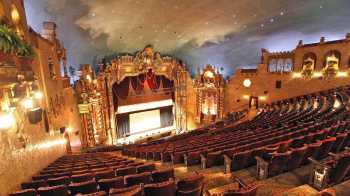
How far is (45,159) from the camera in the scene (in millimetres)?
5789

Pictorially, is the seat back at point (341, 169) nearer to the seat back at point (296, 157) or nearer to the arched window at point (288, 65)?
the seat back at point (296, 157)

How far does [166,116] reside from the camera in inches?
767

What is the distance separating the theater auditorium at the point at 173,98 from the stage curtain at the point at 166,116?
0.22 metres

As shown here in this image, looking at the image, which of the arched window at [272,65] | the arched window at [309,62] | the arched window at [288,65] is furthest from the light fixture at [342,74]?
the arched window at [272,65]

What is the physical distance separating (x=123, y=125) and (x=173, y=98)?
570 centimetres

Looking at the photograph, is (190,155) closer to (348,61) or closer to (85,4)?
(85,4)

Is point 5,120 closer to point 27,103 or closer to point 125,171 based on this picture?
point 27,103

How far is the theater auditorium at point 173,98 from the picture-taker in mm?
3061

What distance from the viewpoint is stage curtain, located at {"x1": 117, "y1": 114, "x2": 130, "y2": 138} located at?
16.8 meters

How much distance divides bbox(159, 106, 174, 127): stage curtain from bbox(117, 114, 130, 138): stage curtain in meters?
3.67

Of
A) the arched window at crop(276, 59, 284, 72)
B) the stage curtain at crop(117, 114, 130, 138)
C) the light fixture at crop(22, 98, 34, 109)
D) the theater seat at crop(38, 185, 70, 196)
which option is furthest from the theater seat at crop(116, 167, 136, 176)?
the arched window at crop(276, 59, 284, 72)

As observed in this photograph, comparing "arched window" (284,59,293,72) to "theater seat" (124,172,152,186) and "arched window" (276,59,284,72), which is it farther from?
"theater seat" (124,172,152,186)

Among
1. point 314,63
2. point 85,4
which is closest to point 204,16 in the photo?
point 85,4

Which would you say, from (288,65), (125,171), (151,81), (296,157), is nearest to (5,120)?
(125,171)
